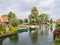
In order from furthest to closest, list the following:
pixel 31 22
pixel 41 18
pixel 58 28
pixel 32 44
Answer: pixel 41 18 → pixel 31 22 → pixel 58 28 → pixel 32 44

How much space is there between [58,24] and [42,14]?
4650 inches

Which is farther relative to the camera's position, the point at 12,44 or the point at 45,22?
the point at 45,22

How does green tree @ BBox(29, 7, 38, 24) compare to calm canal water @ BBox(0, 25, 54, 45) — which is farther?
green tree @ BBox(29, 7, 38, 24)

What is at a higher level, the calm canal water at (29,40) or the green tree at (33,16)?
the green tree at (33,16)

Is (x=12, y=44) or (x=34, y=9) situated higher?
(x=34, y=9)

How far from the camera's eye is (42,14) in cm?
16638

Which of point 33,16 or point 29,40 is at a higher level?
point 33,16

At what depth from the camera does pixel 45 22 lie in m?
165

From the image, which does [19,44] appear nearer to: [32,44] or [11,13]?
[32,44]

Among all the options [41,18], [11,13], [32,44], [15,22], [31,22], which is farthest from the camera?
[41,18]

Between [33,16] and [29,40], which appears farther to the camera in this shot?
[33,16]

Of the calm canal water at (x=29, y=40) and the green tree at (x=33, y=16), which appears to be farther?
the green tree at (x=33, y=16)

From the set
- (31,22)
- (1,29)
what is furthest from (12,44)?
(31,22)

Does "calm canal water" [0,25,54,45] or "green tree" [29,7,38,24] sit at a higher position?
"green tree" [29,7,38,24]
